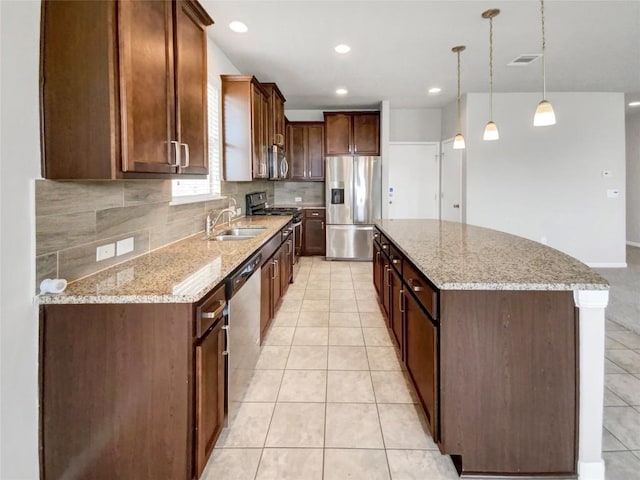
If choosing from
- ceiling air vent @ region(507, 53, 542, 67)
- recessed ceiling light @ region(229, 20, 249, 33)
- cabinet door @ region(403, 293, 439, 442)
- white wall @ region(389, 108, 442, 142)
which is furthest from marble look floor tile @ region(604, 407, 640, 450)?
white wall @ region(389, 108, 442, 142)

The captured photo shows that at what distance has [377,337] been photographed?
131 inches

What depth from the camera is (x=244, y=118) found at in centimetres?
401

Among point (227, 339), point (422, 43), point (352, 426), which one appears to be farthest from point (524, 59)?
point (227, 339)

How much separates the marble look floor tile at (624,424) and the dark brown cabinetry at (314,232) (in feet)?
16.6

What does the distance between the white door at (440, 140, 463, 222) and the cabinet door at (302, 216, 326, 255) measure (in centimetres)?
224

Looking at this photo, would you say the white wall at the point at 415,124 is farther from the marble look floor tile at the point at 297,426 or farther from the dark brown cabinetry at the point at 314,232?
the marble look floor tile at the point at 297,426

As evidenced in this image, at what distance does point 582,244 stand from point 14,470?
717cm

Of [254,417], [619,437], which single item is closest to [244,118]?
[254,417]

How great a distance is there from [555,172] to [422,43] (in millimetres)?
3559

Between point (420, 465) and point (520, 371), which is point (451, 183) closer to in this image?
point (520, 371)

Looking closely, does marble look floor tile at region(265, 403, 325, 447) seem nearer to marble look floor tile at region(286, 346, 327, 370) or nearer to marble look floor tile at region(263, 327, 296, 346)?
marble look floor tile at region(286, 346, 327, 370)

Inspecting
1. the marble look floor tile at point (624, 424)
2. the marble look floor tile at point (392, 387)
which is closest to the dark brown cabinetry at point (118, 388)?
the marble look floor tile at point (392, 387)

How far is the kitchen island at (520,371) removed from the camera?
1.61m

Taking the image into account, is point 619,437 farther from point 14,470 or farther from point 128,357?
point 14,470
